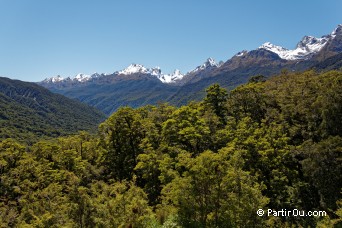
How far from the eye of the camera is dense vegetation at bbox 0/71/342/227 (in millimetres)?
34938

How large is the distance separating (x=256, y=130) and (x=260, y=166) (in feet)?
25.0

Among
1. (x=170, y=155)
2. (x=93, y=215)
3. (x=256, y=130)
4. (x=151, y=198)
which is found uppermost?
(x=256, y=130)

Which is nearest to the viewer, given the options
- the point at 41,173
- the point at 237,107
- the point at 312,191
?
the point at 312,191

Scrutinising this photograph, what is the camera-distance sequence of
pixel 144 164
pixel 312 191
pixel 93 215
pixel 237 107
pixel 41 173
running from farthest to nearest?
pixel 237 107, pixel 41 173, pixel 144 164, pixel 312 191, pixel 93 215

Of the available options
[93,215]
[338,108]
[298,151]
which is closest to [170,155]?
[298,151]

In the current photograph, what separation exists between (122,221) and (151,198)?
25220 millimetres

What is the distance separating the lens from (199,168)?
32.5m

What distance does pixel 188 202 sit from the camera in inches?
1388

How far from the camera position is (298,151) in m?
54.3

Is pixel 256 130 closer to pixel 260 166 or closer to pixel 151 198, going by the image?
pixel 260 166

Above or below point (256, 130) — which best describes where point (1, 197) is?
below

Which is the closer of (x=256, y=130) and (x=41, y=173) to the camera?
(x=256, y=130)

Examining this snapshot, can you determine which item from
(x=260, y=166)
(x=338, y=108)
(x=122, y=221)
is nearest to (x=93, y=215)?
(x=122, y=221)

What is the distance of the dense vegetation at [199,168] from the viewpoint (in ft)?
115
